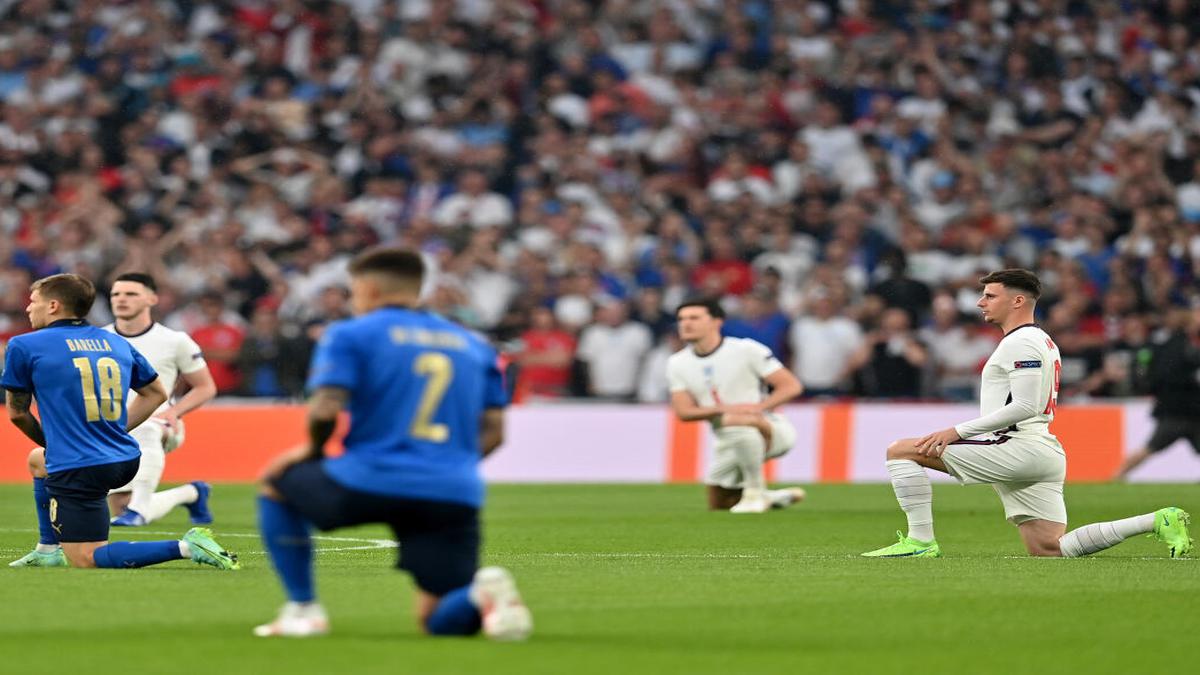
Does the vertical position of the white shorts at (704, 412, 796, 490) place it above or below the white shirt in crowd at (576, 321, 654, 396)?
Answer: below

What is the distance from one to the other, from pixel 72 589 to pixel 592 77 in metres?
19.0

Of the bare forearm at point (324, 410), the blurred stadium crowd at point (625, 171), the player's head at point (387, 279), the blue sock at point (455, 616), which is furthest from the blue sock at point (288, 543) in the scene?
the blurred stadium crowd at point (625, 171)

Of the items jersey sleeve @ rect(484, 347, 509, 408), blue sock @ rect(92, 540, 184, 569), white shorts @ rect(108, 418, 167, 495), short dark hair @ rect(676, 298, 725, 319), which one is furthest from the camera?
short dark hair @ rect(676, 298, 725, 319)

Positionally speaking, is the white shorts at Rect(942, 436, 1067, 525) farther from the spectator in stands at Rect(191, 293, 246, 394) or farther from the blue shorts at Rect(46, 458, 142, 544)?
the spectator in stands at Rect(191, 293, 246, 394)

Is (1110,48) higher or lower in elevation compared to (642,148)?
higher

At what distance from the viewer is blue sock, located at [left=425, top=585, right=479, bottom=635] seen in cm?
728

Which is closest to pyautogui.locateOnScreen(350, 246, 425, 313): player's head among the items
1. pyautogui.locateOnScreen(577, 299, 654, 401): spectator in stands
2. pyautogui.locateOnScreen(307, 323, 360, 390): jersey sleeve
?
pyautogui.locateOnScreen(307, 323, 360, 390): jersey sleeve

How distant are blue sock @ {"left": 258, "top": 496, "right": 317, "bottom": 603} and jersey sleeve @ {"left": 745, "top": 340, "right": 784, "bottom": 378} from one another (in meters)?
11.1

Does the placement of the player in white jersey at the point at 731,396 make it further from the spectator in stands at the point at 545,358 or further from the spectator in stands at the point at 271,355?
the spectator in stands at the point at 271,355

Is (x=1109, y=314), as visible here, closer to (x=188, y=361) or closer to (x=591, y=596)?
(x=188, y=361)

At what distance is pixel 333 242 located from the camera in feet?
82.8

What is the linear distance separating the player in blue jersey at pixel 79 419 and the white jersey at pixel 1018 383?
15.2 feet

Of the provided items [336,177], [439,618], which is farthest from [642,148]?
[439,618]

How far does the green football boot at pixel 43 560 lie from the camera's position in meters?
11.1
